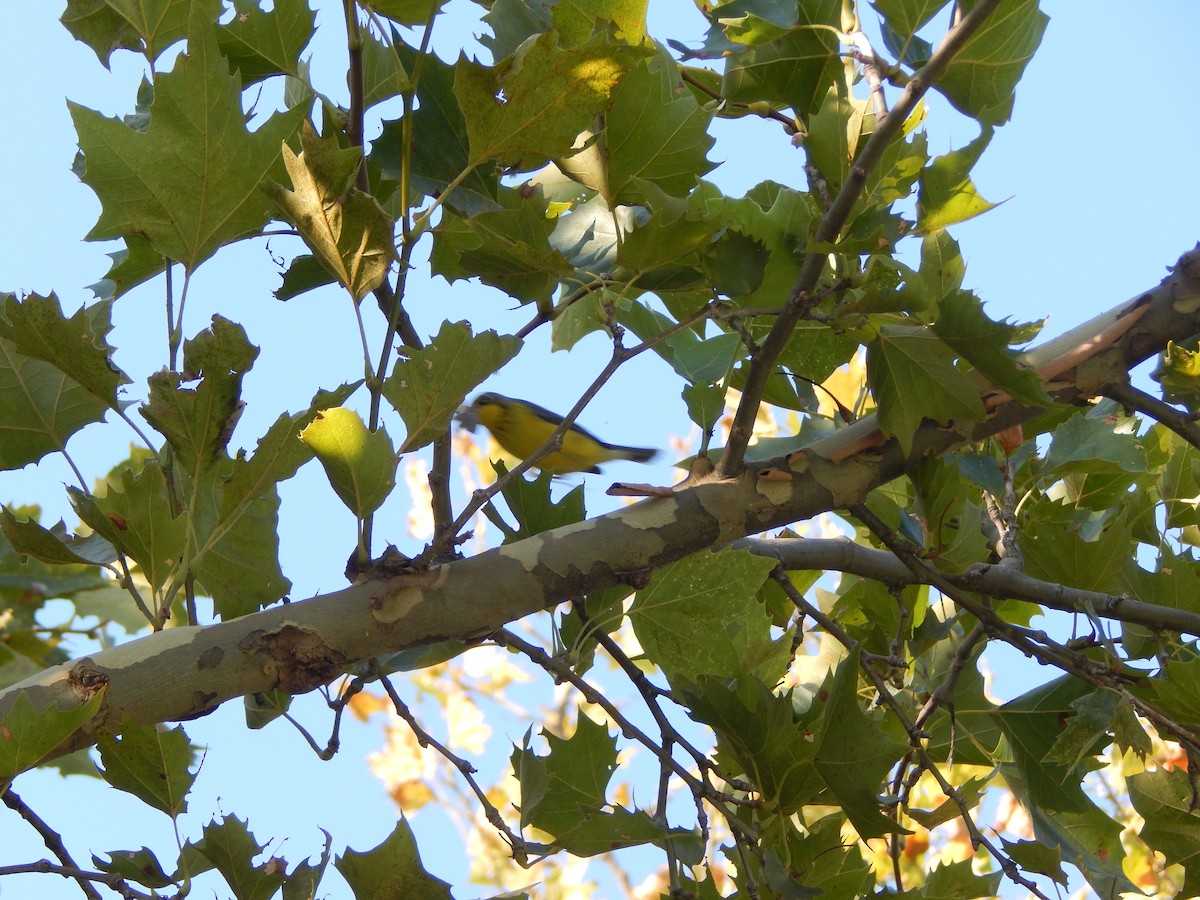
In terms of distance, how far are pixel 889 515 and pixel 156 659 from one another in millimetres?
1134

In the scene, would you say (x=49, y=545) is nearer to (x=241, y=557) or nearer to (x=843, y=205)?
(x=241, y=557)

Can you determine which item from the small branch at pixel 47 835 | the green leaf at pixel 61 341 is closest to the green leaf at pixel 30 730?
the small branch at pixel 47 835

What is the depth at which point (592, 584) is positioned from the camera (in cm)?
104

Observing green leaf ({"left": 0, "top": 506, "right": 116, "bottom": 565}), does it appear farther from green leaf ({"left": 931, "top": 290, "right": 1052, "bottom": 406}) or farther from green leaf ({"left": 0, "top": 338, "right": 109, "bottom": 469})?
green leaf ({"left": 931, "top": 290, "right": 1052, "bottom": 406})

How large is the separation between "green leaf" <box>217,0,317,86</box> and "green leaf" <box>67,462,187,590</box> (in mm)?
494

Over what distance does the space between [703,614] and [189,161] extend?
A: 0.75 meters

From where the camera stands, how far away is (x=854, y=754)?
1.13 metres

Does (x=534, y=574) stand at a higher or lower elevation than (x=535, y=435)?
lower

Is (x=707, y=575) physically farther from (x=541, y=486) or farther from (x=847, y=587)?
(x=847, y=587)

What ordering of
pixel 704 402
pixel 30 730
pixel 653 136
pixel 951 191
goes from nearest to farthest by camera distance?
pixel 30 730 < pixel 653 136 < pixel 951 191 < pixel 704 402

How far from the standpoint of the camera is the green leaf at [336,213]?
3.05 ft

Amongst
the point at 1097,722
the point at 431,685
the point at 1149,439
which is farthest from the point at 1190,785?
the point at 431,685

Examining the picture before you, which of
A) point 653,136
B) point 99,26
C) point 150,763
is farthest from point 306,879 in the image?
point 99,26

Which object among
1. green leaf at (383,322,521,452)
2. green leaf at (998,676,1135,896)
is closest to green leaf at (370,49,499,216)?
green leaf at (383,322,521,452)
